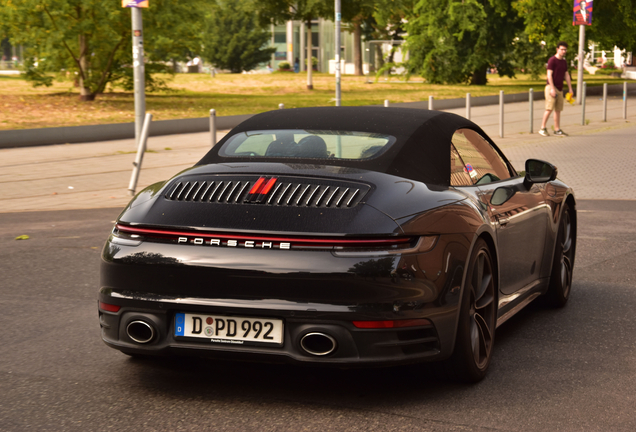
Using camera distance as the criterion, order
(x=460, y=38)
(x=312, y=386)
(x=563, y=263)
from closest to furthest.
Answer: (x=312, y=386), (x=563, y=263), (x=460, y=38)

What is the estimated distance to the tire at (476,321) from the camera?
170 inches

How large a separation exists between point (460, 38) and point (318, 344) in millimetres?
42764

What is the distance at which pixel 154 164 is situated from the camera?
53.5ft

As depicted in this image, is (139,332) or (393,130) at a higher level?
(393,130)

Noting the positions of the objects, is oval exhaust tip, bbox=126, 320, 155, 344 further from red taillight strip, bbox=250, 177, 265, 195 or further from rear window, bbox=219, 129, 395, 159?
rear window, bbox=219, 129, 395, 159

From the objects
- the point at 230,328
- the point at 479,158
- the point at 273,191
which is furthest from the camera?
the point at 479,158

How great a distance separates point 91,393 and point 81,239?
16.3 feet

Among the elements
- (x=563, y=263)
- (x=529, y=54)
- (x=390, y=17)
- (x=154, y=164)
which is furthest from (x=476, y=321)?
(x=390, y=17)

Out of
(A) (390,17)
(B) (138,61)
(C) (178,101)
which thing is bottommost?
(C) (178,101)

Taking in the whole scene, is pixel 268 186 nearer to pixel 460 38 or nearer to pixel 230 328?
pixel 230 328

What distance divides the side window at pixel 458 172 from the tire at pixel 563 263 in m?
1.47

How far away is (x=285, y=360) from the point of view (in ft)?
13.1

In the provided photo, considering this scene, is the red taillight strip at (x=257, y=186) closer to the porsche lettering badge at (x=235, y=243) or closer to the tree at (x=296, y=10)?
the porsche lettering badge at (x=235, y=243)

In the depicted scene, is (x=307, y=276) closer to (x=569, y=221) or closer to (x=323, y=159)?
(x=323, y=159)
